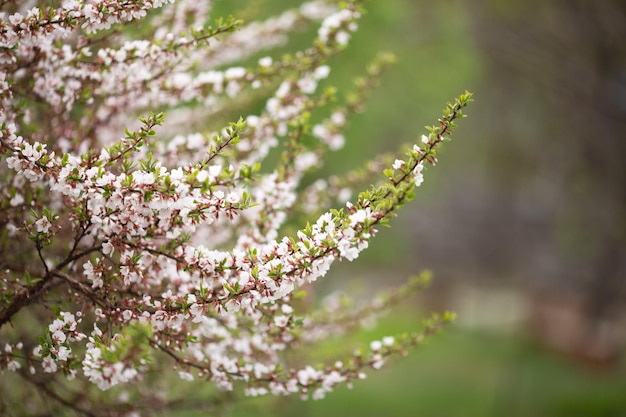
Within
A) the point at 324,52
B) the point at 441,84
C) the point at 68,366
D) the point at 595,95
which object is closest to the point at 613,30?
the point at 595,95

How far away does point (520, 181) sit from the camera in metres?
23.4

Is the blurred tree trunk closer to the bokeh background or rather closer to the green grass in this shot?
the bokeh background

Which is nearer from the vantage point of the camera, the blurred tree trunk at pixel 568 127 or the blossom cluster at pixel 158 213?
the blossom cluster at pixel 158 213

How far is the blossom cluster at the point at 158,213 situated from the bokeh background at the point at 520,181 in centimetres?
230

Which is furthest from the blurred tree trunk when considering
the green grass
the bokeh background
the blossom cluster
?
the blossom cluster

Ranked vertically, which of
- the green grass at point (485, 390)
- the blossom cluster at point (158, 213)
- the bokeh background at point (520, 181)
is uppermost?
the bokeh background at point (520, 181)

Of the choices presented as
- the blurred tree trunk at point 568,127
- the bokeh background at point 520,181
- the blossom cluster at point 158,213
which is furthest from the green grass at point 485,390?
the blossom cluster at point 158,213

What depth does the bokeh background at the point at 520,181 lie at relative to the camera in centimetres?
1232

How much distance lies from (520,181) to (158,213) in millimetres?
22434

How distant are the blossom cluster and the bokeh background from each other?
2.30 metres

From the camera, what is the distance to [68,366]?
2.79 m

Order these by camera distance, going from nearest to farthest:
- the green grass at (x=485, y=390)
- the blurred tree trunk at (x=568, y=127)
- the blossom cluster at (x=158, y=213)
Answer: the blossom cluster at (x=158, y=213) < the blurred tree trunk at (x=568, y=127) < the green grass at (x=485, y=390)

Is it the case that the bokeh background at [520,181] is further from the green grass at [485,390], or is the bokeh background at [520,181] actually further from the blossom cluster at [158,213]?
the blossom cluster at [158,213]

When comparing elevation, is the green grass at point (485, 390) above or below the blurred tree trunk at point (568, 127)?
below
